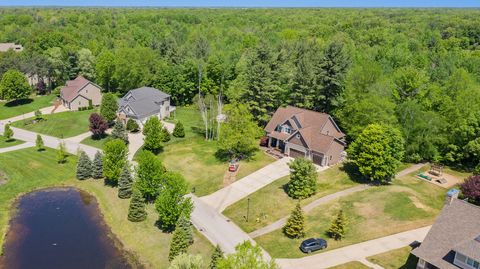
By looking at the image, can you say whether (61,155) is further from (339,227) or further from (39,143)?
(339,227)

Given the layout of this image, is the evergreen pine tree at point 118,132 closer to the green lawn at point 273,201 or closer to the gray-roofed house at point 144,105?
the gray-roofed house at point 144,105

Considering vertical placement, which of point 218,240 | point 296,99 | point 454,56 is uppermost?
point 454,56

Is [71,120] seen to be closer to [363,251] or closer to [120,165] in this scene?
[120,165]

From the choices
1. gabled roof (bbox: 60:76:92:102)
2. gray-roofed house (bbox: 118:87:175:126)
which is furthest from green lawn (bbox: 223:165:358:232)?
gabled roof (bbox: 60:76:92:102)

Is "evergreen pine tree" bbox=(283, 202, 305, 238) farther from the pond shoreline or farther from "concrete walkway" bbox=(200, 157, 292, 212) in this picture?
the pond shoreline

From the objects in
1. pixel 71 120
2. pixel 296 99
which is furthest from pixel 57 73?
pixel 296 99

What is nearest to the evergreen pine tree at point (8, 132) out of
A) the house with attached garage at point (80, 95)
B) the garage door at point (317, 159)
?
the house with attached garage at point (80, 95)
